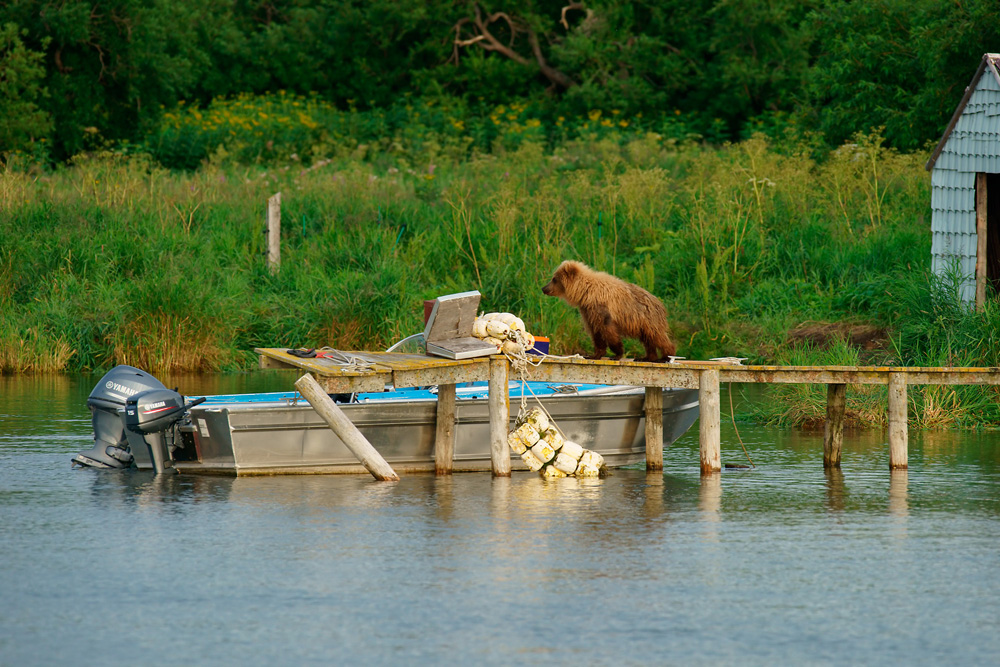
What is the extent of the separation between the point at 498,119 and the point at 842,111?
11.3 meters

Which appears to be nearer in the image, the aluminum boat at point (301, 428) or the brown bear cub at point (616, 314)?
the aluminum boat at point (301, 428)

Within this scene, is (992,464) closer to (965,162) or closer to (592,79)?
(965,162)

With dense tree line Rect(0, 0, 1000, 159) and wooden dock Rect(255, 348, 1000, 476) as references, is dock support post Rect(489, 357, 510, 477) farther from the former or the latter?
dense tree line Rect(0, 0, 1000, 159)

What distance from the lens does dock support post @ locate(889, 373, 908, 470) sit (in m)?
12.8

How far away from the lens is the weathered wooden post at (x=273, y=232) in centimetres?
2359

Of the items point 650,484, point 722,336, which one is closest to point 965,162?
point 722,336

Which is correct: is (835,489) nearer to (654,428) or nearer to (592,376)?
(654,428)

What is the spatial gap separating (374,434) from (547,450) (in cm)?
161

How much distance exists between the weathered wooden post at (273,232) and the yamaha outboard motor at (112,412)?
10.4 meters

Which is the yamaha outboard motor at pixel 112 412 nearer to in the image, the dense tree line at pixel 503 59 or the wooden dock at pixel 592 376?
the wooden dock at pixel 592 376

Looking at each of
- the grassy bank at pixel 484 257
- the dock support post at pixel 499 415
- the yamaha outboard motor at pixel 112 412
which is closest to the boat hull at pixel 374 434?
the yamaha outboard motor at pixel 112 412

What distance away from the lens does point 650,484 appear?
12.6 meters

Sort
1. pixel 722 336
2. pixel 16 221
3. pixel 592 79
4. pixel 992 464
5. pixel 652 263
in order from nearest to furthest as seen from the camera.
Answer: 1. pixel 992 464
2. pixel 722 336
3. pixel 652 263
4. pixel 16 221
5. pixel 592 79

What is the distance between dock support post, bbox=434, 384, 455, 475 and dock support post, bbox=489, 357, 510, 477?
45 centimetres
